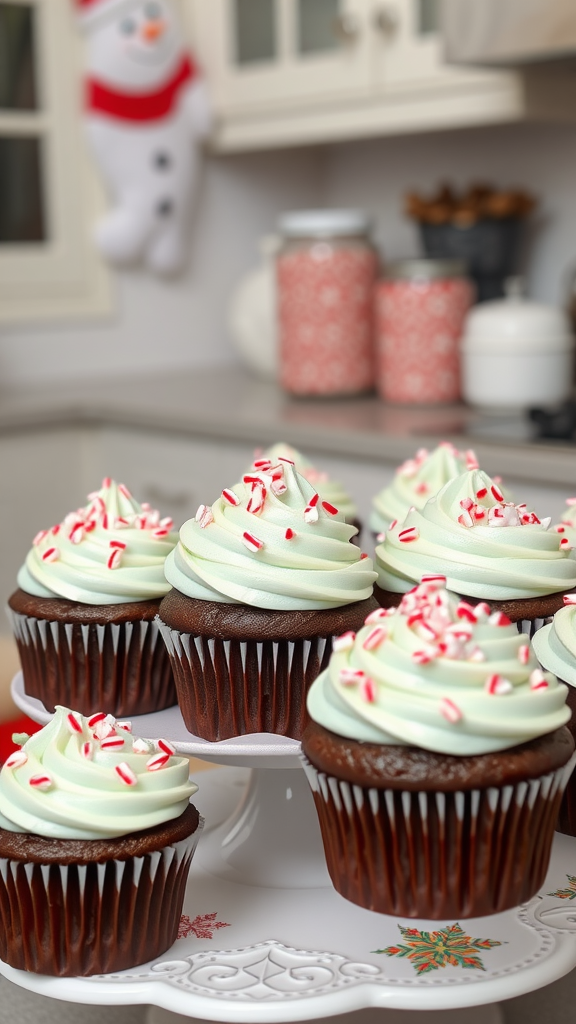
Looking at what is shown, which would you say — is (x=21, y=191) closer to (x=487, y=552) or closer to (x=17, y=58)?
(x=17, y=58)

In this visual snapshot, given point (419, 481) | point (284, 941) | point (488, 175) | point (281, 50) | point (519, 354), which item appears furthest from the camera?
point (488, 175)

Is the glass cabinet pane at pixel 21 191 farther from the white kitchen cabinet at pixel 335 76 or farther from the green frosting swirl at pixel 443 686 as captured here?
the green frosting swirl at pixel 443 686

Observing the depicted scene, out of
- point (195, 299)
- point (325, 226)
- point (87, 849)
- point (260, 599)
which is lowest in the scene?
point (87, 849)

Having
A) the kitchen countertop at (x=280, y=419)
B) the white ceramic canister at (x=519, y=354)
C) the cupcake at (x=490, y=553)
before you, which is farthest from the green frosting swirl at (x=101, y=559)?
the white ceramic canister at (x=519, y=354)

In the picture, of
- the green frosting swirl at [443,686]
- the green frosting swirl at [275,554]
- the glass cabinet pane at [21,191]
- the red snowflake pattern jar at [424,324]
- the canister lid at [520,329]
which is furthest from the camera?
the glass cabinet pane at [21,191]

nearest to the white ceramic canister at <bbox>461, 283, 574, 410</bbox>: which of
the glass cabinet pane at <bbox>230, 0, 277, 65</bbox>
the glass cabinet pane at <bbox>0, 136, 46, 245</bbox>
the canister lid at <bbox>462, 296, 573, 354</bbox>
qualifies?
the canister lid at <bbox>462, 296, 573, 354</bbox>

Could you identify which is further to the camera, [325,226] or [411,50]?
[325,226]

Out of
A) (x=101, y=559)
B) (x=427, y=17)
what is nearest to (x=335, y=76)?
(x=427, y=17)

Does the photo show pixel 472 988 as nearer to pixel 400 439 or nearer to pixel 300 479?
pixel 300 479
